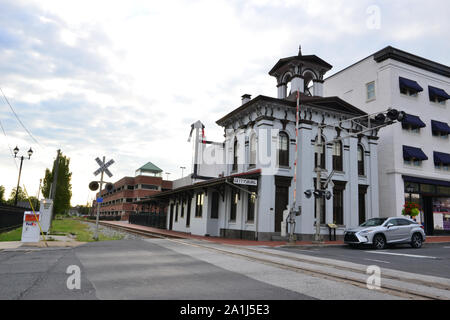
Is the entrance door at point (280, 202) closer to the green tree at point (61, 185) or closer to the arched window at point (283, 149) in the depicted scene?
the arched window at point (283, 149)

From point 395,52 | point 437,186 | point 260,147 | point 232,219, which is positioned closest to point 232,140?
point 260,147

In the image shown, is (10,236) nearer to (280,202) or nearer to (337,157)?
(280,202)

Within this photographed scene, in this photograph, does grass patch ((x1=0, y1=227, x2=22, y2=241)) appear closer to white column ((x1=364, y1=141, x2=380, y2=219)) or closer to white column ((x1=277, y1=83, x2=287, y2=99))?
white column ((x1=277, y1=83, x2=287, y2=99))

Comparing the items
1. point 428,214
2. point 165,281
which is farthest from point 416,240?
point 165,281

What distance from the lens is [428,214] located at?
28453 mm

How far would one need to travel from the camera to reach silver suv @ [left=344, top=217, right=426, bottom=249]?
53.5ft

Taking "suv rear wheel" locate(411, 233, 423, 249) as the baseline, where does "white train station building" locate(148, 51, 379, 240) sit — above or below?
above

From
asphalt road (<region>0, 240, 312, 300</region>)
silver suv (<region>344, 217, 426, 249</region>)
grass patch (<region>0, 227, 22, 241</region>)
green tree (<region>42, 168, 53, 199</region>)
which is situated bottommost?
grass patch (<region>0, 227, 22, 241</region>)

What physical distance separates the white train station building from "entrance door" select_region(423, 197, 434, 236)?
6.79 m

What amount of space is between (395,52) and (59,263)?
93.7 ft

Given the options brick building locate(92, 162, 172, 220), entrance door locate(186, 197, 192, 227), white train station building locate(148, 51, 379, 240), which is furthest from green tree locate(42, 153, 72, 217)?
white train station building locate(148, 51, 379, 240)

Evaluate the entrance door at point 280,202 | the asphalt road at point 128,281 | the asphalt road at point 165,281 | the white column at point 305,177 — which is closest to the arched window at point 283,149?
the white column at point 305,177
